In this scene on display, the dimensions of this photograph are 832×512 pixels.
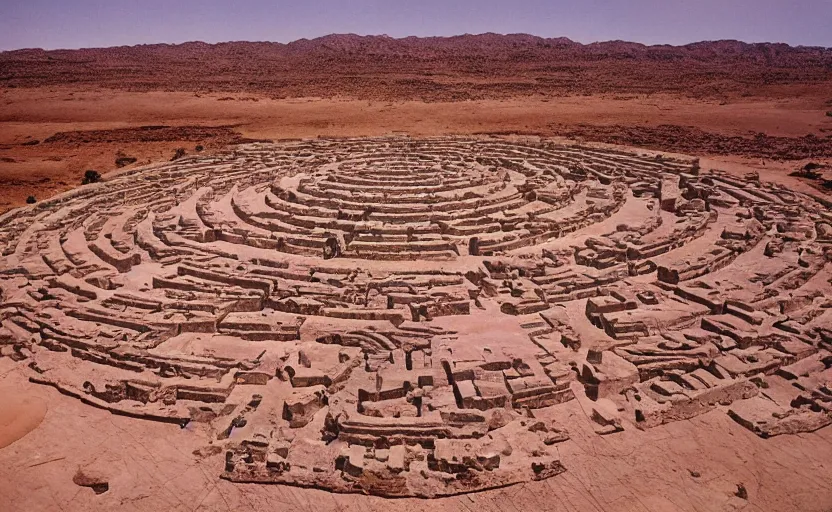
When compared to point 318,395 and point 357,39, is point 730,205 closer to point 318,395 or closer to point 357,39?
point 318,395

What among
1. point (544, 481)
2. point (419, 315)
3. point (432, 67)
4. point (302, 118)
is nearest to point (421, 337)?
point (419, 315)

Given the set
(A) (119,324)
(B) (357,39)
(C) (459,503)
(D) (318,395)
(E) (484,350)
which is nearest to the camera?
(C) (459,503)

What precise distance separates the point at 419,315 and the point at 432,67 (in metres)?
78.0

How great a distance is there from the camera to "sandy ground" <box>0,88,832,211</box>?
3591 cm

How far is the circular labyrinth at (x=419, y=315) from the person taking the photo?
10297mm

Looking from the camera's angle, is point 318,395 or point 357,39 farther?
point 357,39

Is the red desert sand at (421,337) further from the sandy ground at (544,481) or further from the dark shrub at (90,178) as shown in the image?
the dark shrub at (90,178)

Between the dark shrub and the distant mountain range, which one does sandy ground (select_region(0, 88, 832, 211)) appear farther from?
the distant mountain range

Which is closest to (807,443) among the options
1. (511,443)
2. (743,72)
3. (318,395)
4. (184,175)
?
(511,443)

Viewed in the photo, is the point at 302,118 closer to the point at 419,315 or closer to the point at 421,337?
the point at 419,315

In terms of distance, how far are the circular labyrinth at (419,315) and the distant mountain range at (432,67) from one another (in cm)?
4125

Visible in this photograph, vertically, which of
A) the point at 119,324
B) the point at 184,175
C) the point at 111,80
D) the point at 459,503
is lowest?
the point at 459,503

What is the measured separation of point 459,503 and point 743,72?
299 ft

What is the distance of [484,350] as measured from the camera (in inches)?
496
